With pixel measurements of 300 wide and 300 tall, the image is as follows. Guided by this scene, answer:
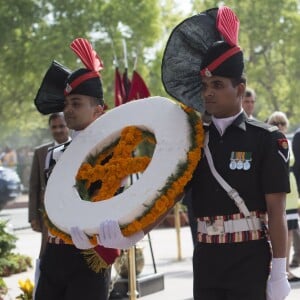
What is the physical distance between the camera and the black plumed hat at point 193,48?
382 centimetres

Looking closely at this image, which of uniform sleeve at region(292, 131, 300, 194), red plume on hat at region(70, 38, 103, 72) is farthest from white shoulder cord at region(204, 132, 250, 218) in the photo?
uniform sleeve at region(292, 131, 300, 194)

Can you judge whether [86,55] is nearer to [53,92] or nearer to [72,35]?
[53,92]

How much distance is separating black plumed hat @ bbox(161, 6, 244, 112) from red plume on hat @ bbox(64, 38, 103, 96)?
2.25 ft

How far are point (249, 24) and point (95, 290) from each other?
25.2m

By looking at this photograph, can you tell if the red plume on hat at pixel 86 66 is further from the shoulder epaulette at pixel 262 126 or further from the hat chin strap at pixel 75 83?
the shoulder epaulette at pixel 262 126

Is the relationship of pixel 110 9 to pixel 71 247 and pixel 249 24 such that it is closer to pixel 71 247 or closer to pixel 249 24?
pixel 249 24

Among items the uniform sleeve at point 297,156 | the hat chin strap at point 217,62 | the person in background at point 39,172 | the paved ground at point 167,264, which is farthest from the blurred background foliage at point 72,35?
the hat chin strap at point 217,62

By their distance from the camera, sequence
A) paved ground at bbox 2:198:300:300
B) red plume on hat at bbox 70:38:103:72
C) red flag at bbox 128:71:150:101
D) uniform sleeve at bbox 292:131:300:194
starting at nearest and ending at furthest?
red plume on hat at bbox 70:38:103:72 → red flag at bbox 128:71:150:101 → paved ground at bbox 2:198:300:300 → uniform sleeve at bbox 292:131:300:194

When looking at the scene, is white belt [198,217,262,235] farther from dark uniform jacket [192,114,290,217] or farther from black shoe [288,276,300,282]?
black shoe [288,276,300,282]

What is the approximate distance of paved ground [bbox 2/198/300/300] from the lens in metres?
8.09

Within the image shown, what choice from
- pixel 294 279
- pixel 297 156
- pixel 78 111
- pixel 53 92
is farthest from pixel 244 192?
pixel 297 156

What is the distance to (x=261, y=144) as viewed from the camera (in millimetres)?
3631

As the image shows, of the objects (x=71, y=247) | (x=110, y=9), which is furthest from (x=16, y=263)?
(x=110, y=9)

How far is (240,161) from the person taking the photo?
3609 millimetres
